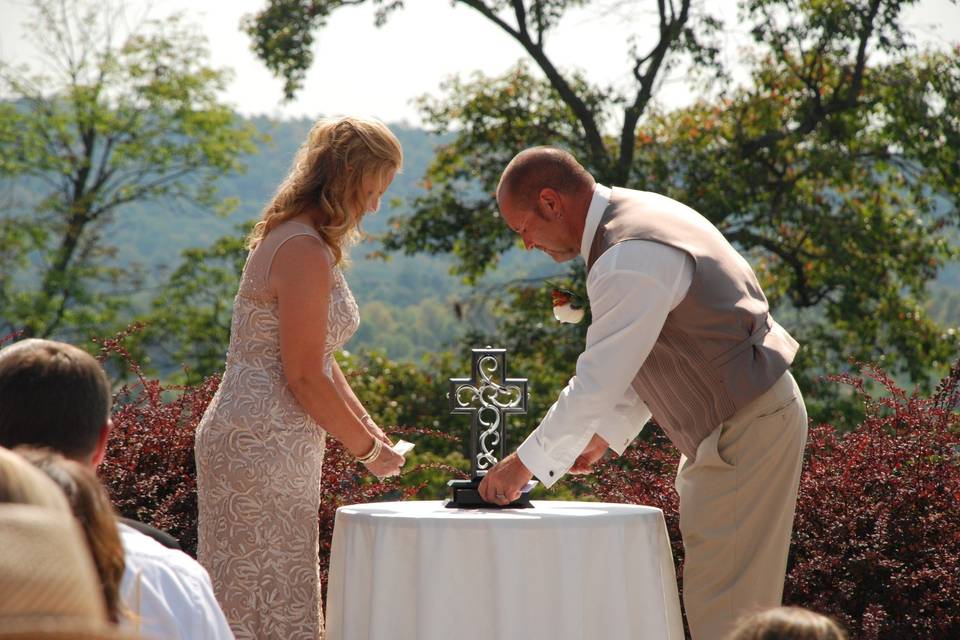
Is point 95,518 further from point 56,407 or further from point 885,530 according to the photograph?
point 885,530

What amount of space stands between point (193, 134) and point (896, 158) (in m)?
12.0

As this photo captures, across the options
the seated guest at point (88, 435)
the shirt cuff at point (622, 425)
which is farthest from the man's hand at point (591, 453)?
the seated guest at point (88, 435)

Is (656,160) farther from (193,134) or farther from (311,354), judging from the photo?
(193,134)

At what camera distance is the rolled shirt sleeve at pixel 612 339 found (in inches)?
129

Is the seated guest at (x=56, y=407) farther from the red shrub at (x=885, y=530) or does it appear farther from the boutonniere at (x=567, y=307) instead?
the red shrub at (x=885, y=530)

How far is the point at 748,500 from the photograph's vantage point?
11.2 ft

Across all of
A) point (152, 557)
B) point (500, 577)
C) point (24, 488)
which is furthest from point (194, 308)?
point (24, 488)

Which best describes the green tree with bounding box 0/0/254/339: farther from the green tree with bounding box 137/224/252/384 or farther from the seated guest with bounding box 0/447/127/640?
the seated guest with bounding box 0/447/127/640

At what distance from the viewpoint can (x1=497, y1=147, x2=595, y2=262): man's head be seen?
353 centimetres

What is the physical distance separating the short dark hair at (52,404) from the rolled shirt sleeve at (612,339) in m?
1.50

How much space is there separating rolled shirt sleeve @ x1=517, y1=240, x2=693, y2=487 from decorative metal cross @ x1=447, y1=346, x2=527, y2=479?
1.09ft

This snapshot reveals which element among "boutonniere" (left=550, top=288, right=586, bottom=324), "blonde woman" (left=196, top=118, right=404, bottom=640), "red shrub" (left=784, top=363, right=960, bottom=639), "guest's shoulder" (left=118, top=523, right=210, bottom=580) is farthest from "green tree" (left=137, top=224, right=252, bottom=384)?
"guest's shoulder" (left=118, top=523, right=210, bottom=580)

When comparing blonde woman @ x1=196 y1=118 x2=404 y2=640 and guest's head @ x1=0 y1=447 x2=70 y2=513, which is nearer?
guest's head @ x1=0 y1=447 x2=70 y2=513

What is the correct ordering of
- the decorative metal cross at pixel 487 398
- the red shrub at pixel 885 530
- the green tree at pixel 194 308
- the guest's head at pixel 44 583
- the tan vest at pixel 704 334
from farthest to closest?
the green tree at pixel 194 308
the red shrub at pixel 885 530
the decorative metal cross at pixel 487 398
the tan vest at pixel 704 334
the guest's head at pixel 44 583
